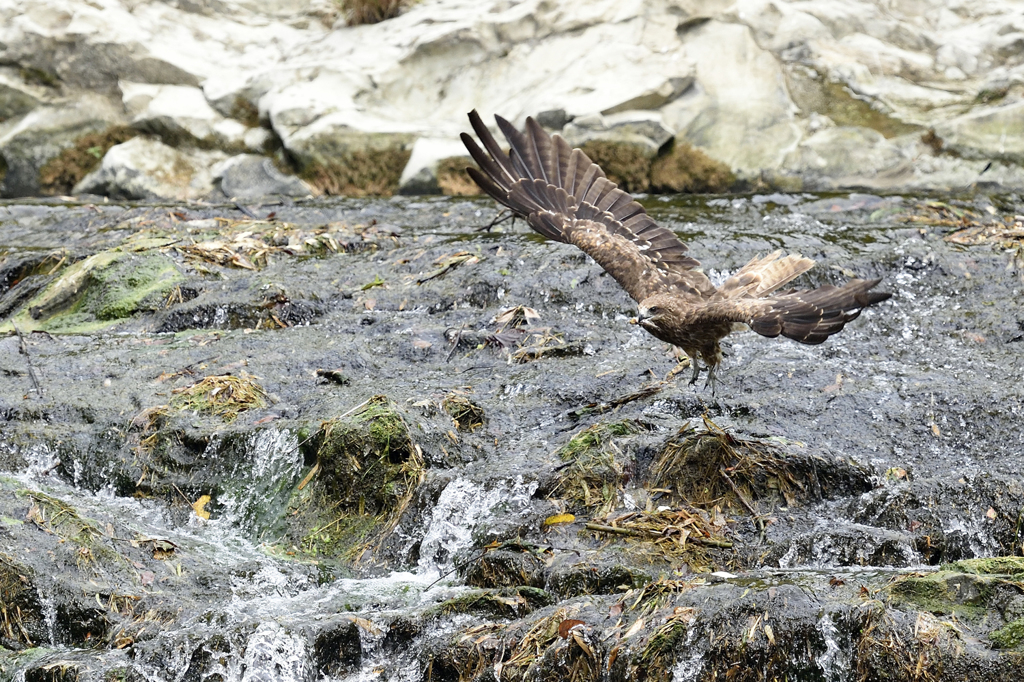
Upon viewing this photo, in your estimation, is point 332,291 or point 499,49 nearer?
point 332,291

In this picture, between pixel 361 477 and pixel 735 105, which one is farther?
pixel 735 105

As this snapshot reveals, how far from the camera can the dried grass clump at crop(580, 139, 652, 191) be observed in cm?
1137

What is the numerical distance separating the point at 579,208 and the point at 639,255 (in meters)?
0.65

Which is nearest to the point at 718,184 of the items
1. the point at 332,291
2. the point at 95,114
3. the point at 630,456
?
the point at 332,291

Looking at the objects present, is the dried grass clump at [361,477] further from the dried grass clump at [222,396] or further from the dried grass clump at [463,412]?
the dried grass clump at [222,396]

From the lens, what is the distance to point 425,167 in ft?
37.8

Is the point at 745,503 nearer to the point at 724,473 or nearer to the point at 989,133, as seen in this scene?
the point at 724,473

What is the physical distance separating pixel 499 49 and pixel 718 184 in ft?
12.0

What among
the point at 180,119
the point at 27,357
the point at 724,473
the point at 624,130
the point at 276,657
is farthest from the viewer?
the point at 180,119

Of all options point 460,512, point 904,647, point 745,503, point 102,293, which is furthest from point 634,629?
point 102,293

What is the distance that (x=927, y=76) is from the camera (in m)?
12.4

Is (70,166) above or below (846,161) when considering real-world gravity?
above

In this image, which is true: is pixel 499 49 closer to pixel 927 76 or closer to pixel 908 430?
pixel 927 76

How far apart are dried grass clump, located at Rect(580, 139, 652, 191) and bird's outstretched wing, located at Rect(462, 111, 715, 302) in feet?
15.6
